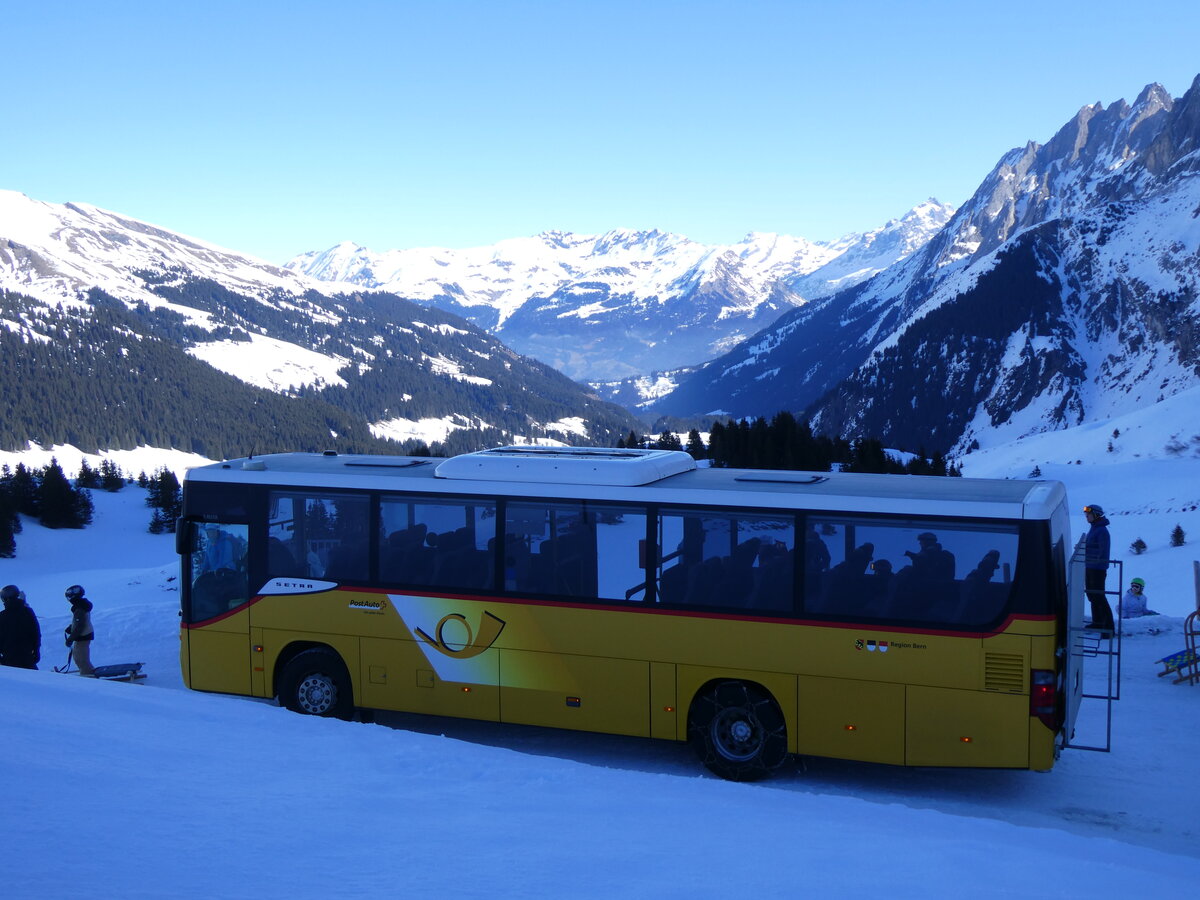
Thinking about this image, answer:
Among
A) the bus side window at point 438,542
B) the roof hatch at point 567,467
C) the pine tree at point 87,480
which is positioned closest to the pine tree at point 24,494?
the pine tree at point 87,480

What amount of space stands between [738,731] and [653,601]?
1645 millimetres

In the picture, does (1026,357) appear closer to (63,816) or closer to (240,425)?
(240,425)

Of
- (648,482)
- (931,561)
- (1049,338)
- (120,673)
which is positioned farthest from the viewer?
(1049,338)

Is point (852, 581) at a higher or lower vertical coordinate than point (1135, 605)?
higher

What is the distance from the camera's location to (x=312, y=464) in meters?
12.9

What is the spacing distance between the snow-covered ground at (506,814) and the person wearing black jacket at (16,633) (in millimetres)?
2893

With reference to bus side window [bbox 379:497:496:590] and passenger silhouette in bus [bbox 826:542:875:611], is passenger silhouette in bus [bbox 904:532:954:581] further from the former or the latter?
bus side window [bbox 379:497:496:590]

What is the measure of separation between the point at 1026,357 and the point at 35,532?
14114 centimetres

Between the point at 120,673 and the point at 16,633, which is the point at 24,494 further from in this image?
the point at 16,633

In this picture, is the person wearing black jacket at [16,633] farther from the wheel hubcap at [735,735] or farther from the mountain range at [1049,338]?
the mountain range at [1049,338]

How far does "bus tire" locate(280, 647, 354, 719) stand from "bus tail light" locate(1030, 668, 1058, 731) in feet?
25.2

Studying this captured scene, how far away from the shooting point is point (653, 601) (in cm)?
1073

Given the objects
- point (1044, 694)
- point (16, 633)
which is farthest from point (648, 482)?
point (16, 633)

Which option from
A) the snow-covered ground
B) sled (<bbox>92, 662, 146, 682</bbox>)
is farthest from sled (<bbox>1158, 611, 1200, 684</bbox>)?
sled (<bbox>92, 662, 146, 682</bbox>)
